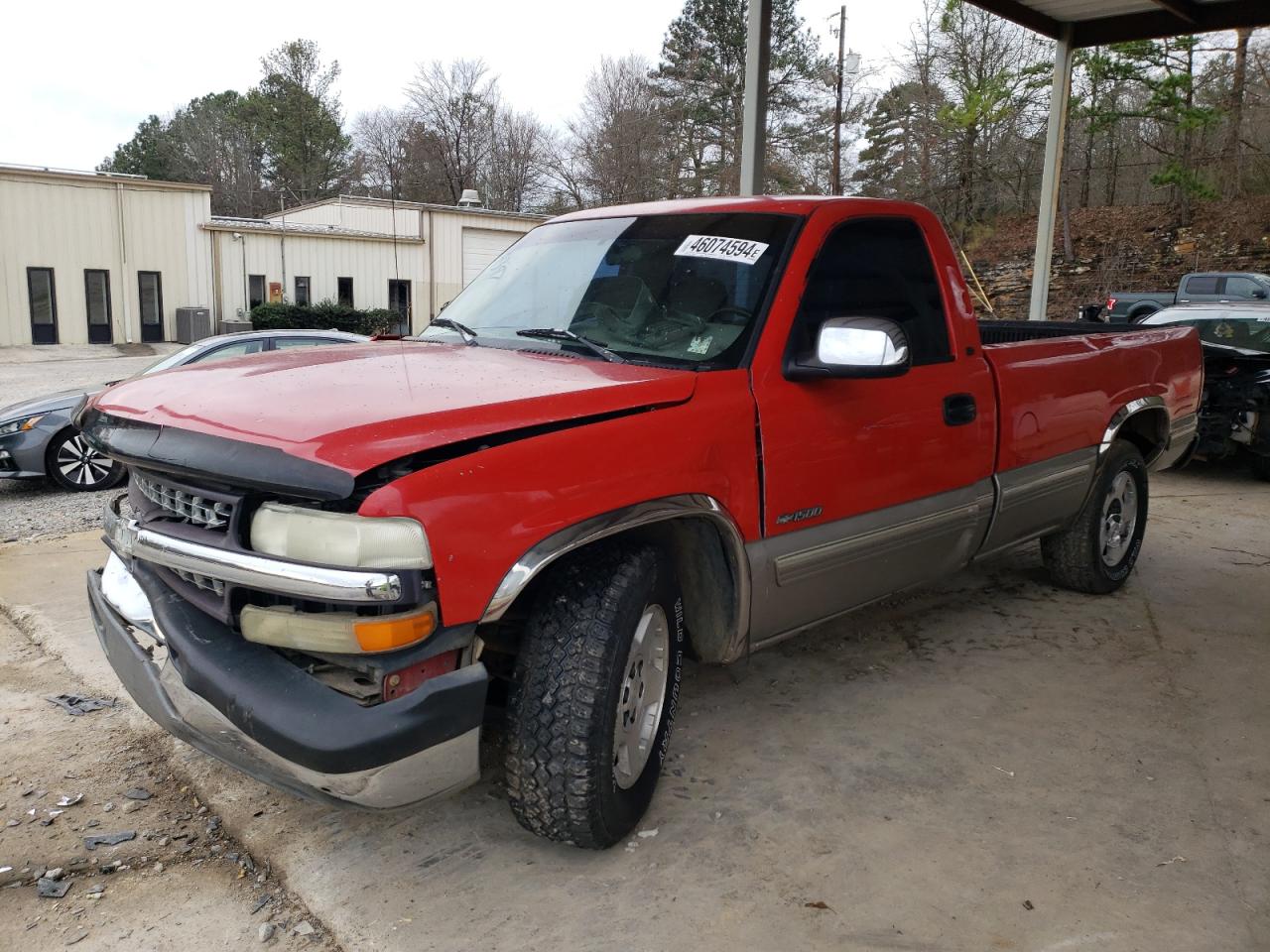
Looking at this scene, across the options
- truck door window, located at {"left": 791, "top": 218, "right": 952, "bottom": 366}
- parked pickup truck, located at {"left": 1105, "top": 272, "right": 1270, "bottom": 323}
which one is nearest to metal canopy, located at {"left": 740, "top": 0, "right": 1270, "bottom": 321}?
truck door window, located at {"left": 791, "top": 218, "right": 952, "bottom": 366}

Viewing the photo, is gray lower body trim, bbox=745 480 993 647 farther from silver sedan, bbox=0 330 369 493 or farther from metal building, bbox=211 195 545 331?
metal building, bbox=211 195 545 331

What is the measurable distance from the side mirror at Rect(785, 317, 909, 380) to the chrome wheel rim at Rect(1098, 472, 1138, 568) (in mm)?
2696

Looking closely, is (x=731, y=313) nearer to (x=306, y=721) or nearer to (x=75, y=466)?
(x=306, y=721)

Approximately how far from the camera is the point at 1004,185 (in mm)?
32938

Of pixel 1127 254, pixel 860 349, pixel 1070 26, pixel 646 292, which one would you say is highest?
pixel 1070 26

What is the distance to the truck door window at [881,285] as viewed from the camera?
135 inches

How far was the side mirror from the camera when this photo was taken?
3.04m

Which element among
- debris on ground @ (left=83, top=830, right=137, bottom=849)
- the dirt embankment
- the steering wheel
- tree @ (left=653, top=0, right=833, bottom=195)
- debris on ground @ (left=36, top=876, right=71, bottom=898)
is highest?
tree @ (left=653, top=0, right=833, bottom=195)

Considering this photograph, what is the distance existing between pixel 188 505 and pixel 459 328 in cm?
149

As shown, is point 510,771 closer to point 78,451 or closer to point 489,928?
point 489,928

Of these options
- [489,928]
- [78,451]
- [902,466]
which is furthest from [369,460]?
[78,451]

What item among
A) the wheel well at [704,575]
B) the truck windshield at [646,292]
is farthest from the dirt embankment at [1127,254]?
the wheel well at [704,575]

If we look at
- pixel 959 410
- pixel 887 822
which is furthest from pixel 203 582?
pixel 959 410

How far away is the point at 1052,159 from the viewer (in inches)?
462
